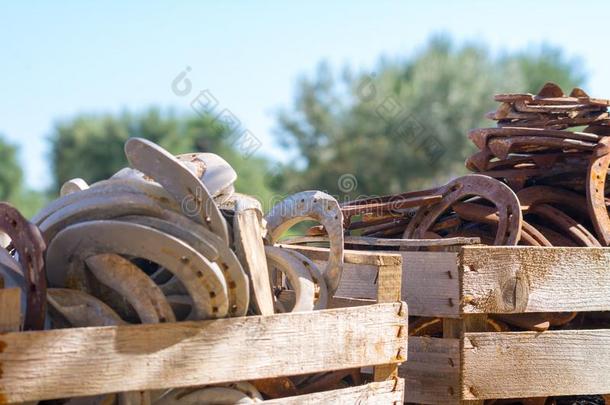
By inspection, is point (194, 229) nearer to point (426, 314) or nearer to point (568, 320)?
point (426, 314)

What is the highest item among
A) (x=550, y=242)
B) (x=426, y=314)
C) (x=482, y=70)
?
(x=482, y=70)

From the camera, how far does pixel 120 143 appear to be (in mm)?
44344

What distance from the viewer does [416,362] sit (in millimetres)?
3521

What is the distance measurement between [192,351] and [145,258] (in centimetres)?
33

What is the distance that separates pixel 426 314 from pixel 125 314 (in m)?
1.28

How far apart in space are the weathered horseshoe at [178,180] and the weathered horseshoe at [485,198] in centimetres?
147

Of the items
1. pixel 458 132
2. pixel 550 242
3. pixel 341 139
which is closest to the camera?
pixel 550 242

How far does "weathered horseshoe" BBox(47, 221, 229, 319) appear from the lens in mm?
2541

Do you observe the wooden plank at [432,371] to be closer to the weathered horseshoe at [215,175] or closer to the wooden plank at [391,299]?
the wooden plank at [391,299]

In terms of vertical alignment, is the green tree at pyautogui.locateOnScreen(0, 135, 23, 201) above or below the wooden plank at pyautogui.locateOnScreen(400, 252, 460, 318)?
above

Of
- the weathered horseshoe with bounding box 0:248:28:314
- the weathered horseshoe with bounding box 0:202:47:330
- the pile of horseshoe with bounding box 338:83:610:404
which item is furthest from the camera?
the pile of horseshoe with bounding box 338:83:610:404

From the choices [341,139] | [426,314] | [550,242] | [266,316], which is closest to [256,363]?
[266,316]

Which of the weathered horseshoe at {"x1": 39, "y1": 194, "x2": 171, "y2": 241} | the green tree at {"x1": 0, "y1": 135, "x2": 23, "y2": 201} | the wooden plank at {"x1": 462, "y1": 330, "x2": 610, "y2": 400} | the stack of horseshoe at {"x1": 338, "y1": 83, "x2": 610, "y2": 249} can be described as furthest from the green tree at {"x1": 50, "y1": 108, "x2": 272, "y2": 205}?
the weathered horseshoe at {"x1": 39, "y1": 194, "x2": 171, "y2": 241}

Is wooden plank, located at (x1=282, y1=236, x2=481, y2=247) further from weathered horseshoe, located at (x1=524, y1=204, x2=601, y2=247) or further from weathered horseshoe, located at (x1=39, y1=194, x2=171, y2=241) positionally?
weathered horseshoe, located at (x1=39, y1=194, x2=171, y2=241)
